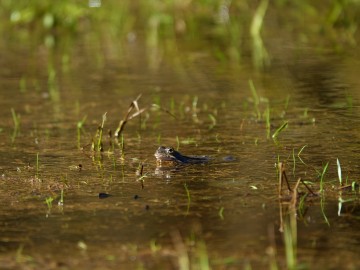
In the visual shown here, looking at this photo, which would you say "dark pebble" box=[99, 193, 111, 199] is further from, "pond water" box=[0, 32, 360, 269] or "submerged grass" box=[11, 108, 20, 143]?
"submerged grass" box=[11, 108, 20, 143]

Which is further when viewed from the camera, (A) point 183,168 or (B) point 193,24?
(B) point 193,24

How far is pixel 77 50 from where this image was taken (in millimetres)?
9750

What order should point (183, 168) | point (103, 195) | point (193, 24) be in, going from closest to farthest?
point (103, 195)
point (183, 168)
point (193, 24)

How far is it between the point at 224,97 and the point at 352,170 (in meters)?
2.31

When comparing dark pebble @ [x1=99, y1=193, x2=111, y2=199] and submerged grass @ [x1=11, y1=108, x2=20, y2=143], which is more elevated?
submerged grass @ [x1=11, y1=108, x2=20, y2=143]

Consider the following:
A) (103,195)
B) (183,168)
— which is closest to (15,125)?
(183,168)

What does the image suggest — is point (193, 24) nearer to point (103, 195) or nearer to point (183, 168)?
point (183, 168)

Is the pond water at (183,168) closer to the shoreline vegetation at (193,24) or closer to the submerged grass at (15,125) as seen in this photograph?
the submerged grass at (15,125)

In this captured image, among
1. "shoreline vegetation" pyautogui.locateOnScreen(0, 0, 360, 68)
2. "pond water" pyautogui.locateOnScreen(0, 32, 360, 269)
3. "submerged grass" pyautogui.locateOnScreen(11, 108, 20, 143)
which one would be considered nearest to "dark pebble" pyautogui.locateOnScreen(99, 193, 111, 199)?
"pond water" pyautogui.locateOnScreen(0, 32, 360, 269)

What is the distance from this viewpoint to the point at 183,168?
15.9 ft

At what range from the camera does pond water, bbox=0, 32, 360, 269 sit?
138 inches

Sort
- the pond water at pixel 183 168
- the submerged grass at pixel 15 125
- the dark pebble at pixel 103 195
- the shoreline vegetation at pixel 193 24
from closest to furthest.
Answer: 1. the pond water at pixel 183 168
2. the dark pebble at pixel 103 195
3. the submerged grass at pixel 15 125
4. the shoreline vegetation at pixel 193 24

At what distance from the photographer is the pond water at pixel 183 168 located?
3.50m

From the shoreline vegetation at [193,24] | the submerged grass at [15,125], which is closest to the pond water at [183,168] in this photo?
the submerged grass at [15,125]
